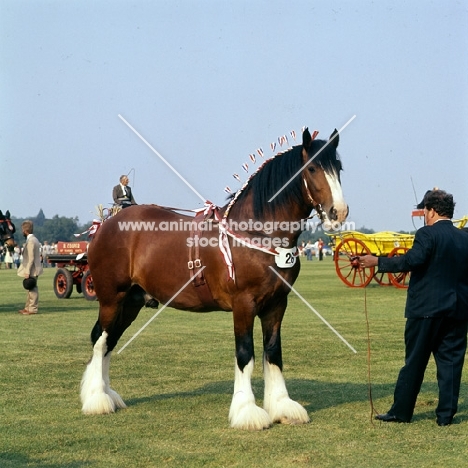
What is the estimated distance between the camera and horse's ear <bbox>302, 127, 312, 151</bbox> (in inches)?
263

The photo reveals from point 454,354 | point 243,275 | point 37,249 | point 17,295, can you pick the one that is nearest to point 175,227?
point 243,275

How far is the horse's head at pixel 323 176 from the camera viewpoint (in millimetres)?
6491

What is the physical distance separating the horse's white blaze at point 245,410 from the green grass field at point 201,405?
0.10 m

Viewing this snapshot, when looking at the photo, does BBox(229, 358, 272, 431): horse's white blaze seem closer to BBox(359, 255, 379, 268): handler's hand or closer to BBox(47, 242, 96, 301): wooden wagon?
BBox(359, 255, 379, 268): handler's hand

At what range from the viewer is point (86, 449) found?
5887mm

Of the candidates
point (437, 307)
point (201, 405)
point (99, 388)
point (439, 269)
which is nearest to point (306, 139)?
point (439, 269)

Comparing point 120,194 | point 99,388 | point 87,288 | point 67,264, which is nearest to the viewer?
point 99,388

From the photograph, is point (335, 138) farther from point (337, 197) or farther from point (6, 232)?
point (6, 232)

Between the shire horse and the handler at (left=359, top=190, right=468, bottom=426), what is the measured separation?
723mm

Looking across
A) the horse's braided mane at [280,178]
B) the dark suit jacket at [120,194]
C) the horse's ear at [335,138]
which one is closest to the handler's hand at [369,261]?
the horse's braided mane at [280,178]

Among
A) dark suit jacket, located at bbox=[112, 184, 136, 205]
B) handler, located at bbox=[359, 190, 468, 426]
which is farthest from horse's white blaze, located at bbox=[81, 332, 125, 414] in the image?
dark suit jacket, located at bbox=[112, 184, 136, 205]

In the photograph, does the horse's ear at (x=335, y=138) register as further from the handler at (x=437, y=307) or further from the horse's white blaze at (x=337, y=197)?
the handler at (x=437, y=307)

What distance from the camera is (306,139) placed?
6.75 m

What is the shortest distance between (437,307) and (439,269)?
1.01 feet
